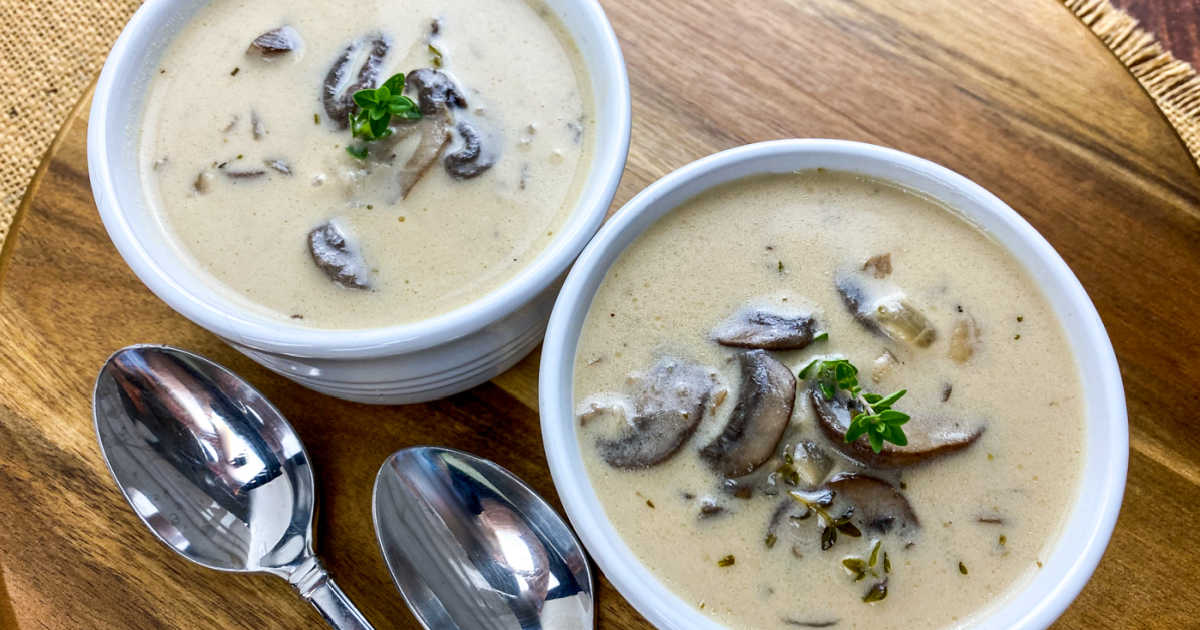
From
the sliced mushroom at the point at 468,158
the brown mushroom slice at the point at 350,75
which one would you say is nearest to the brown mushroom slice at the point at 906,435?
the sliced mushroom at the point at 468,158

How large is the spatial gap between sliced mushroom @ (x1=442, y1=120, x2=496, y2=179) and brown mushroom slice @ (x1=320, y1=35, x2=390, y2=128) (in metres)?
0.17

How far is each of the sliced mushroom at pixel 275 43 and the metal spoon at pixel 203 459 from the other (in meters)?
0.51

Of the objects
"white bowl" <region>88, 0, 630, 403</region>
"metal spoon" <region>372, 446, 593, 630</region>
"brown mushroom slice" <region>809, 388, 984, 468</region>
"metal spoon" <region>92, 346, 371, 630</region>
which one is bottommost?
"metal spoon" <region>92, 346, 371, 630</region>

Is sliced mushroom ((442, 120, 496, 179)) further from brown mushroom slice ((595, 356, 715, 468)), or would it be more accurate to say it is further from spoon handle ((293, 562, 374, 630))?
spoon handle ((293, 562, 374, 630))

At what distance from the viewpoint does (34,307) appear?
5.60ft

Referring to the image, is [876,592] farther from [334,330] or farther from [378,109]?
[378,109]

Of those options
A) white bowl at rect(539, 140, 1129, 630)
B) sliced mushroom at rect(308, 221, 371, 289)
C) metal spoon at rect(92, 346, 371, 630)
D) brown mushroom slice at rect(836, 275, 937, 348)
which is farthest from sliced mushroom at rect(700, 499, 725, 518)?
metal spoon at rect(92, 346, 371, 630)

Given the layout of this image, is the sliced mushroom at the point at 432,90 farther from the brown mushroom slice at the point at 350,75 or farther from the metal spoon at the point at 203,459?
the metal spoon at the point at 203,459

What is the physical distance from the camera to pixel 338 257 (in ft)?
4.67

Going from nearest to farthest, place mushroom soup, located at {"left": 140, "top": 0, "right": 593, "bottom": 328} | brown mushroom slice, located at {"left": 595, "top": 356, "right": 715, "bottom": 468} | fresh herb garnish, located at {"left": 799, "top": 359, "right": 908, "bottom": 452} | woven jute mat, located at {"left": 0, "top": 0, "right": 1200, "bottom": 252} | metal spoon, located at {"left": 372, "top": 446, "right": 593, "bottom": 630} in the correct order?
fresh herb garnish, located at {"left": 799, "top": 359, "right": 908, "bottom": 452}, brown mushroom slice, located at {"left": 595, "top": 356, "right": 715, "bottom": 468}, mushroom soup, located at {"left": 140, "top": 0, "right": 593, "bottom": 328}, metal spoon, located at {"left": 372, "top": 446, "right": 593, "bottom": 630}, woven jute mat, located at {"left": 0, "top": 0, "right": 1200, "bottom": 252}

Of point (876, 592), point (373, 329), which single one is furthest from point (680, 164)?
point (876, 592)

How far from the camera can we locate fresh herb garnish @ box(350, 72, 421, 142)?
142cm

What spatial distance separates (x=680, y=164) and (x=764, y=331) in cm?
56

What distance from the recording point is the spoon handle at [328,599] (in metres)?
1.52
